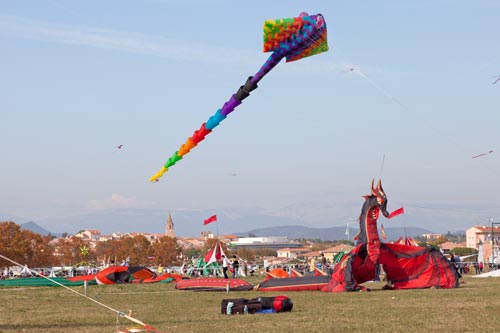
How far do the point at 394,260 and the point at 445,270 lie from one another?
6.45ft

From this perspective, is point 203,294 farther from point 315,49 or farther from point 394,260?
point 315,49

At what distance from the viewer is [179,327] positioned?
55.5 ft

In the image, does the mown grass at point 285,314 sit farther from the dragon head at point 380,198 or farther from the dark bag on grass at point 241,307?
the dragon head at point 380,198

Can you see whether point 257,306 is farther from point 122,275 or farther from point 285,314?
point 122,275

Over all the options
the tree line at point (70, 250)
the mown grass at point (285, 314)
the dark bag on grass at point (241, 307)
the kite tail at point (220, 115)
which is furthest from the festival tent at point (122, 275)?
the tree line at point (70, 250)

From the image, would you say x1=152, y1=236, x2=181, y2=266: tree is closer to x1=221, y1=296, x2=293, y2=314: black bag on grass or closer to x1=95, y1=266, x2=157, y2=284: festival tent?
x1=95, y1=266, x2=157, y2=284: festival tent

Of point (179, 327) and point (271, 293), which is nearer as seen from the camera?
point (179, 327)

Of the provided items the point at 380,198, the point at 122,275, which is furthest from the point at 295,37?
the point at 122,275

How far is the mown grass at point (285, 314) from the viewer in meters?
16.7

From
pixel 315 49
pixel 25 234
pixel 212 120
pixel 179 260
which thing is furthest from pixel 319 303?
pixel 179 260

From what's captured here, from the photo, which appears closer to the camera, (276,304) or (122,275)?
(276,304)

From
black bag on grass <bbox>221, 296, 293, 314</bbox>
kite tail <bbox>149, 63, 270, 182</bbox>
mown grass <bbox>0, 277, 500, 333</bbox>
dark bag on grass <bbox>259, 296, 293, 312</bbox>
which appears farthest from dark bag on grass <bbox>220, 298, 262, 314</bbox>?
kite tail <bbox>149, 63, 270, 182</bbox>

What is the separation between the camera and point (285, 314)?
19406mm

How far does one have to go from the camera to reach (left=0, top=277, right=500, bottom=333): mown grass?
1667 cm
